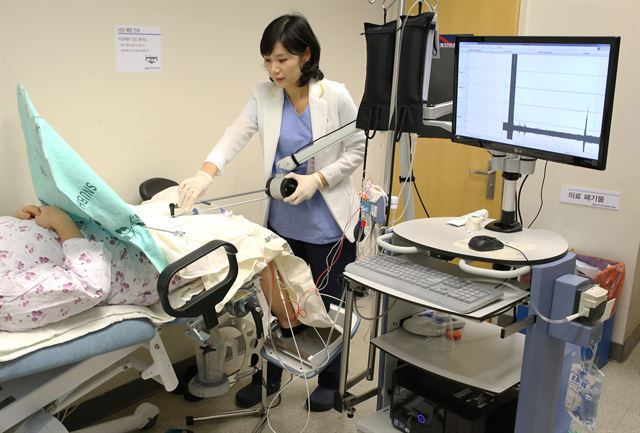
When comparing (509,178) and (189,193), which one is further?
(189,193)

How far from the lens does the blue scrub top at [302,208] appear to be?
7.38ft

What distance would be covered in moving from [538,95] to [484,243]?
0.40 m

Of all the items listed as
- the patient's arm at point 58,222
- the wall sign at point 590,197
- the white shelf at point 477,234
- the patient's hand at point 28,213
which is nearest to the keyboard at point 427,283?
the white shelf at point 477,234

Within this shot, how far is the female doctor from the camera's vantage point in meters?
2.12

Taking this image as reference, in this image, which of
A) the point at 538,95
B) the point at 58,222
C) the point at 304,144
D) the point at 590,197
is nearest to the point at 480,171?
the point at 590,197

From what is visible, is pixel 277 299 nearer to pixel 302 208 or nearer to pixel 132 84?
pixel 302 208

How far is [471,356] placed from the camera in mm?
1761

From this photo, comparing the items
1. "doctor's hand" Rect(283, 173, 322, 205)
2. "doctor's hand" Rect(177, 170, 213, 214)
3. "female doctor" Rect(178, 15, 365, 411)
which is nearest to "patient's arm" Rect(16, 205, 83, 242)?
"doctor's hand" Rect(177, 170, 213, 214)

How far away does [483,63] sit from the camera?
1624 mm

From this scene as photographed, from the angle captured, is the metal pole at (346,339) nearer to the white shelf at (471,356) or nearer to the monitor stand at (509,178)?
the white shelf at (471,356)

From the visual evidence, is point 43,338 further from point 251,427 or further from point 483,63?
point 483,63

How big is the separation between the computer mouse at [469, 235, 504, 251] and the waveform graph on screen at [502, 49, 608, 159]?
269 millimetres

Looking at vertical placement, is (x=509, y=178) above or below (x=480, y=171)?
above

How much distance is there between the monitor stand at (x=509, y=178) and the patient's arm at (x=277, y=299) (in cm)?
73
